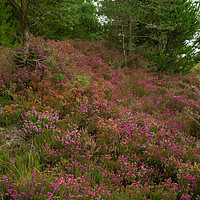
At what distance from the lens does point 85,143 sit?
11.1 feet

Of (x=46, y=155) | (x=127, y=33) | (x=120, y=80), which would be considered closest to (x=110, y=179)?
(x=46, y=155)

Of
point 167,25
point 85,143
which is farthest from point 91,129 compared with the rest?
point 167,25

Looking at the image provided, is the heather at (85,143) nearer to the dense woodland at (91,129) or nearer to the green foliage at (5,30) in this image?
the dense woodland at (91,129)

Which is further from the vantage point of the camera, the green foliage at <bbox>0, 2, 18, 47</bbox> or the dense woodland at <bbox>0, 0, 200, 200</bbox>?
the green foliage at <bbox>0, 2, 18, 47</bbox>

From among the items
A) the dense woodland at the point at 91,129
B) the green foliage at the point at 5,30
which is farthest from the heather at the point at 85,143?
the green foliage at the point at 5,30

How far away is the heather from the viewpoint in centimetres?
246

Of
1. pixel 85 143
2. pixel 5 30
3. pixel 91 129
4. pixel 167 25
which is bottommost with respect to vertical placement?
pixel 85 143

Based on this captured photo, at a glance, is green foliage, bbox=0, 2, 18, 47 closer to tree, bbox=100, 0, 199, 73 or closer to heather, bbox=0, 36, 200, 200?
heather, bbox=0, 36, 200, 200

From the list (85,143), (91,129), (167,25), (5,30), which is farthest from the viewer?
(167,25)

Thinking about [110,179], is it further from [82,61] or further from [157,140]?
[82,61]

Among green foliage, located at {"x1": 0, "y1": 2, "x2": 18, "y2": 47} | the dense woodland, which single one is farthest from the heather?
green foliage, located at {"x1": 0, "y1": 2, "x2": 18, "y2": 47}

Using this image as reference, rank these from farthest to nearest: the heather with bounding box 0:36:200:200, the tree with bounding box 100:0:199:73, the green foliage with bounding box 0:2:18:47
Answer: the tree with bounding box 100:0:199:73 → the green foliage with bounding box 0:2:18:47 → the heather with bounding box 0:36:200:200

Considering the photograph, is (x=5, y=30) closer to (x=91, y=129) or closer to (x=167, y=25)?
(x=91, y=129)

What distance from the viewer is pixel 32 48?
5887 mm
